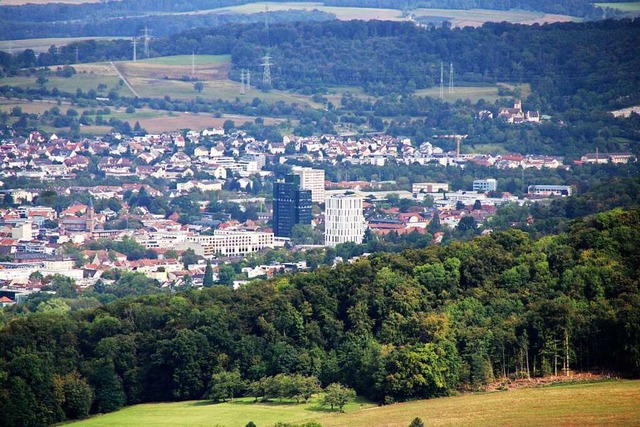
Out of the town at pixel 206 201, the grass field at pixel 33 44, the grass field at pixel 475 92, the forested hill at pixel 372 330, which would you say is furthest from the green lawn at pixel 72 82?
the forested hill at pixel 372 330

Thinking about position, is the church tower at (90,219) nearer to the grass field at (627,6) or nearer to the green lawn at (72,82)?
the green lawn at (72,82)

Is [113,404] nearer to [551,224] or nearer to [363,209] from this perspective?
[551,224]

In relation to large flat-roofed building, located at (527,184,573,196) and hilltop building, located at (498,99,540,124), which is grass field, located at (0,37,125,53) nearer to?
hilltop building, located at (498,99,540,124)

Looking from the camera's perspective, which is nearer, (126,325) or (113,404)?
(113,404)

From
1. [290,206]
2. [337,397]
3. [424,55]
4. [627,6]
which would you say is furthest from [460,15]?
[337,397]

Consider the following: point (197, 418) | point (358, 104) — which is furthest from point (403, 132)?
point (197, 418)

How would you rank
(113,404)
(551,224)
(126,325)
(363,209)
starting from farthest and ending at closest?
(363,209), (551,224), (126,325), (113,404)

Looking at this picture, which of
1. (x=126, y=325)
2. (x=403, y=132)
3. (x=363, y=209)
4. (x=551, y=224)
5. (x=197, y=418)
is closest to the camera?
(x=197, y=418)
